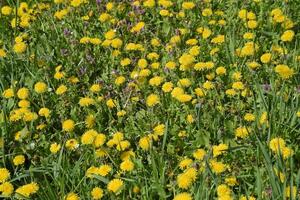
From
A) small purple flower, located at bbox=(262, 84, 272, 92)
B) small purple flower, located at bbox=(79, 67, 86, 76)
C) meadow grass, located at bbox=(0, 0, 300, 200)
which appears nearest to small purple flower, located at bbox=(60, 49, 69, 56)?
meadow grass, located at bbox=(0, 0, 300, 200)

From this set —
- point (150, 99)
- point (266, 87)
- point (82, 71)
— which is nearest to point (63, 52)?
point (82, 71)

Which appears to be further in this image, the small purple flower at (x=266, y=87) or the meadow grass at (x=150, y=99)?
the small purple flower at (x=266, y=87)

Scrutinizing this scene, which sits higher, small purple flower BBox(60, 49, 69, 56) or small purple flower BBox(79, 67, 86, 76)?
small purple flower BBox(60, 49, 69, 56)

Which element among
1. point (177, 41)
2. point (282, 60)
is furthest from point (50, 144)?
point (282, 60)

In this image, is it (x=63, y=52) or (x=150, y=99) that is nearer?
(x=150, y=99)

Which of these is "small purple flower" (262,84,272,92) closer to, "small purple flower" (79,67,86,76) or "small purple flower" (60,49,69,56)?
"small purple flower" (79,67,86,76)

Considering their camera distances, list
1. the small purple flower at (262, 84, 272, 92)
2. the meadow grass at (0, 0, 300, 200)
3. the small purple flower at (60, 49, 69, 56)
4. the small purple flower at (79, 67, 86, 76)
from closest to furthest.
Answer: the meadow grass at (0, 0, 300, 200) → the small purple flower at (262, 84, 272, 92) → the small purple flower at (79, 67, 86, 76) → the small purple flower at (60, 49, 69, 56)

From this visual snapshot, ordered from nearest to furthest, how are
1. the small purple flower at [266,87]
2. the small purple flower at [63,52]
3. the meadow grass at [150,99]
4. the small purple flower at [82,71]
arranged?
the meadow grass at [150,99] → the small purple flower at [266,87] → the small purple flower at [82,71] → the small purple flower at [63,52]

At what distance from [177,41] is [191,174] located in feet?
4.43

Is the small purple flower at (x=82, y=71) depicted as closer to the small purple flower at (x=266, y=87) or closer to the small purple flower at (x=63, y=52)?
the small purple flower at (x=63, y=52)

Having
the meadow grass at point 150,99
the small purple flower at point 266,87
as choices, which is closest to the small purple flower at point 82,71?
the meadow grass at point 150,99

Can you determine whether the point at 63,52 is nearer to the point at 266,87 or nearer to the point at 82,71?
the point at 82,71

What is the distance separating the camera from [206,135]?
300 cm

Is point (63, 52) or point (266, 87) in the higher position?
point (63, 52)
